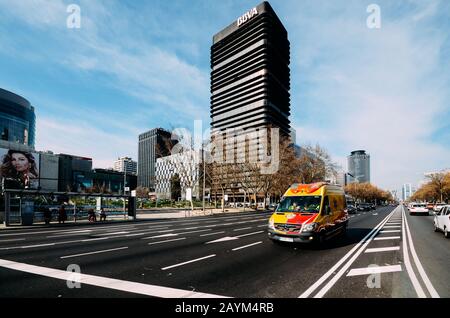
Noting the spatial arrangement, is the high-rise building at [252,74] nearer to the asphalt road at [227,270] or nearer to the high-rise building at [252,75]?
the high-rise building at [252,75]

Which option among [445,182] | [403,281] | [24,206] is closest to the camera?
[403,281]

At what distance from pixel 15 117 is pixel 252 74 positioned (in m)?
116

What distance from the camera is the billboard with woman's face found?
8714 centimetres

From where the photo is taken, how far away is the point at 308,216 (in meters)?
11.0

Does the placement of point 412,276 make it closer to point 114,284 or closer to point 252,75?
point 114,284

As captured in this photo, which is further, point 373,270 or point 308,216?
point 308,216

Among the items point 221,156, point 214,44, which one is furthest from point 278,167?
point 214,44

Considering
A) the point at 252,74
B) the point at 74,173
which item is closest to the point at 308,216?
the point at 74,173

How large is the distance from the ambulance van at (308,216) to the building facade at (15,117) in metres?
144

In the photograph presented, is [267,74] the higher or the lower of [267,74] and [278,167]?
the higher

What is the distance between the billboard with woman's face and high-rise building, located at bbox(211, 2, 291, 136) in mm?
76823
